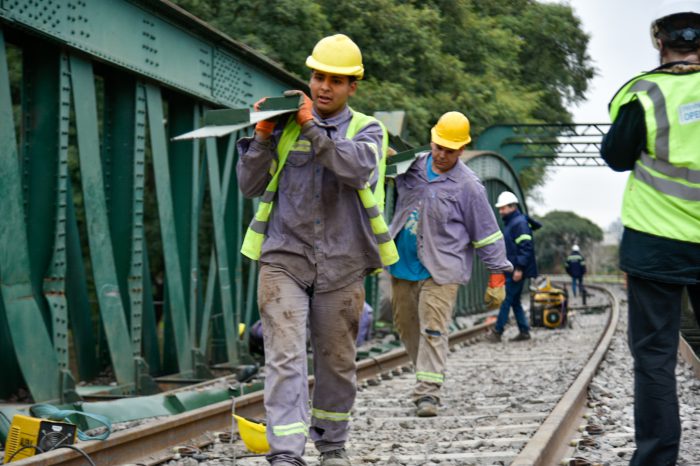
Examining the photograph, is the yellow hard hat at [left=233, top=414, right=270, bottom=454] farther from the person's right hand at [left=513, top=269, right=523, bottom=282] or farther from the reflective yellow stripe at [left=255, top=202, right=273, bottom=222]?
the person's right hand at [left=513, top=269, right=523, bottom=282]

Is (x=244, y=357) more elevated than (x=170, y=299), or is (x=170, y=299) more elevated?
(x=170, y=299)

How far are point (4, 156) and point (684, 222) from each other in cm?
431

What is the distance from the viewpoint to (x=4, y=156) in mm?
6574

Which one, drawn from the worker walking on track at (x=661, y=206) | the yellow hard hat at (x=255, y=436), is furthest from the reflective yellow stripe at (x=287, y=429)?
the worker walking on track at (x=661, y=206)

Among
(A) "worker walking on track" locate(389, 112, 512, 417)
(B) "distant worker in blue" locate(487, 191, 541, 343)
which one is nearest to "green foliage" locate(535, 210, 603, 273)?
(B) "distant worker in blue" locate(487, 191, 541, 343)

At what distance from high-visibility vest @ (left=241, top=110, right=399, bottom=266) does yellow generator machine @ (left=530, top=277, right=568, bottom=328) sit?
1303cm

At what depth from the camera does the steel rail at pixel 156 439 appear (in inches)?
195

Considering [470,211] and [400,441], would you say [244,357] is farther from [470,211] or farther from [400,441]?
[400,441]

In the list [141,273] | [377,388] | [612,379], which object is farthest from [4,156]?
[612,379]

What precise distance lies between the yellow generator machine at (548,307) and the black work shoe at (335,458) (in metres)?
13.1

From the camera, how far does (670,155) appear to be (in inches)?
161

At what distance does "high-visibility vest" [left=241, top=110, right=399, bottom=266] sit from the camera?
491 cm

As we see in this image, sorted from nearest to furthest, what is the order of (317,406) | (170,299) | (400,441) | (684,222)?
(684,222)
(317,406)
(400,441)
(170,299)

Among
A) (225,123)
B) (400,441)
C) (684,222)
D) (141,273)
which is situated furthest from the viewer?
(141,273)
